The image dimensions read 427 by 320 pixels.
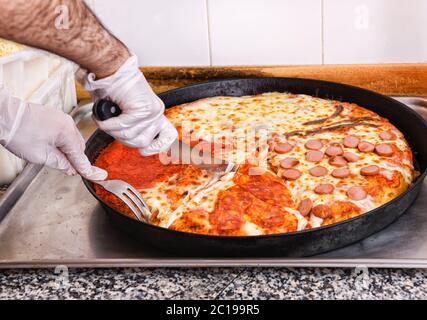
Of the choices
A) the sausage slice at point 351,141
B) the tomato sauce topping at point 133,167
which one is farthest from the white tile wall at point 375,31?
the tomato sauce topping at point 133,167

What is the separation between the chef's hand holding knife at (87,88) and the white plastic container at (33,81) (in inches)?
10.0

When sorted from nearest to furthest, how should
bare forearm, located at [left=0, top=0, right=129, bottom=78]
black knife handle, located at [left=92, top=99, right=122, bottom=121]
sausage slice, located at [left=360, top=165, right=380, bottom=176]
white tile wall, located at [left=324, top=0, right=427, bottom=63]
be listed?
bare forearm, located at [left=0, top=0, right=129, bottom=78] < black knife handle, located at [left=92, top=99, right=122, bottom=121] < sausage slice, located at [left=360, top=165, right=380, bottom=176] < white tile wall, located at [left=324, top=0, right=427, bottom=63]

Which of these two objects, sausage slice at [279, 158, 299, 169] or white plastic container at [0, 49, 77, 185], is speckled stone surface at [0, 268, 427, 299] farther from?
white plastic container at [0, 49, 77, 185]

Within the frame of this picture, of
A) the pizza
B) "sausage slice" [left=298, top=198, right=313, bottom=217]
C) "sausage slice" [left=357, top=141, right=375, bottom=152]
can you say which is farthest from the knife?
"sausage slice" [left=357, top=141, right=375, bottom=152]

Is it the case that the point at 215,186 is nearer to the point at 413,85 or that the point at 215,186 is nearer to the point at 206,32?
the point at 206,32

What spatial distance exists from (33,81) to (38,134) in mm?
599

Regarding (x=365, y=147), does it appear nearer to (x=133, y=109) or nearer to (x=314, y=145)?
(x=314, y=145)

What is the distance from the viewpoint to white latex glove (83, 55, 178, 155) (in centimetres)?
117

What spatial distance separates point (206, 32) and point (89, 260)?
107cm

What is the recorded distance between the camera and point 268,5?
1922 mm

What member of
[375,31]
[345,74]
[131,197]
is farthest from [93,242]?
[375,31]

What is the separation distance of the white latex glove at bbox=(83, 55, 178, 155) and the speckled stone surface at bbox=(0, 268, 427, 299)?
307 millimetres

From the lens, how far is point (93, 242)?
1.29 meters

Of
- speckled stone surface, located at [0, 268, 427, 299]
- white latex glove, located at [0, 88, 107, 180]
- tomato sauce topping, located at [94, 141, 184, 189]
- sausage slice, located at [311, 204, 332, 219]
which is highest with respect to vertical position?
white latex glove, located at [0, 88, 107, 180]
